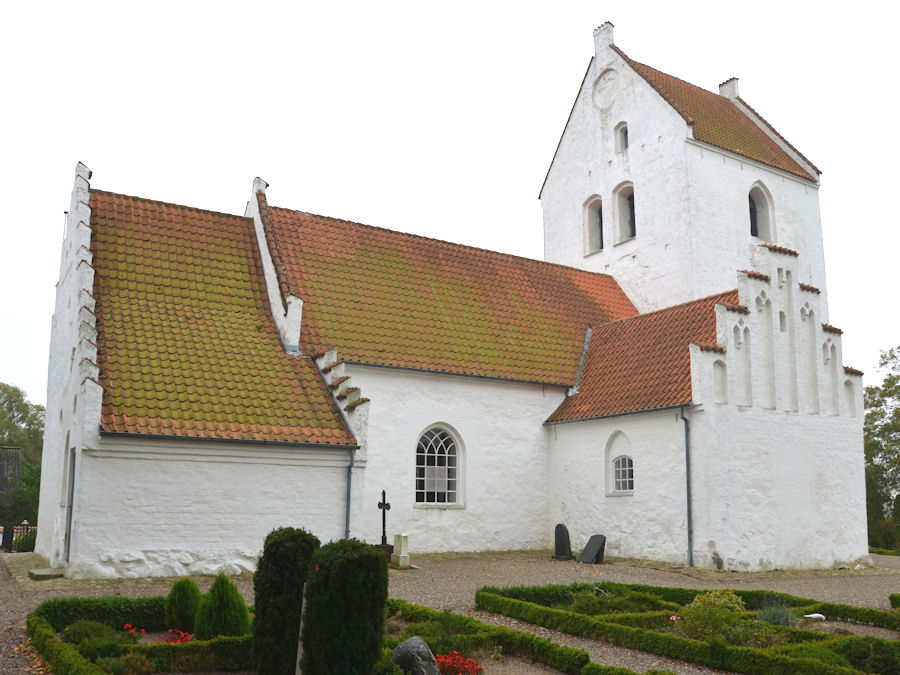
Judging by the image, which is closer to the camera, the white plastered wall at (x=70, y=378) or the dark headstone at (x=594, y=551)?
the white plastered wall at (x=70, y=378)

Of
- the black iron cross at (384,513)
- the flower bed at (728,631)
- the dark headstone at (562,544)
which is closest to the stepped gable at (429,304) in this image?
the black iron cross at (384,513)

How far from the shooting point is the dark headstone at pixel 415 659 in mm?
6664

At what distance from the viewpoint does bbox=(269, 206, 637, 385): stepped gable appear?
17672 millimetres

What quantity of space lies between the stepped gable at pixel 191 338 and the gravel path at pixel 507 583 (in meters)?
2.64

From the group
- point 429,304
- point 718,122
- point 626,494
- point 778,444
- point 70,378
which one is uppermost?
point 718,122

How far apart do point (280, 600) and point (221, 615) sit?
62.5 inches

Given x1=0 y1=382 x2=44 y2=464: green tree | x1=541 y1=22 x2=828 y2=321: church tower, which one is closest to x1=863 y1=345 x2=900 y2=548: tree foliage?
x1=541 y1=22 x2=828 y2=321: church tower

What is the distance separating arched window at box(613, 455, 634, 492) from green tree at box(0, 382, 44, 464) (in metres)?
43.9

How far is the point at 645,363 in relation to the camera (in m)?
18.4

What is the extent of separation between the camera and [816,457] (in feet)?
58.7

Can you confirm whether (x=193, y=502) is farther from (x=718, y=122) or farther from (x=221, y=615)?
(x=718, y=122)

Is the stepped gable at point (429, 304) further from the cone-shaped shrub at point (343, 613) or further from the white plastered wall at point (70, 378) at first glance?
the cone-shaped shrub at point (343, 613)

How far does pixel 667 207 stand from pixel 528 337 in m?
6.78

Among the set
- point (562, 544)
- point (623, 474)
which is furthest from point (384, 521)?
point (623, 474)
